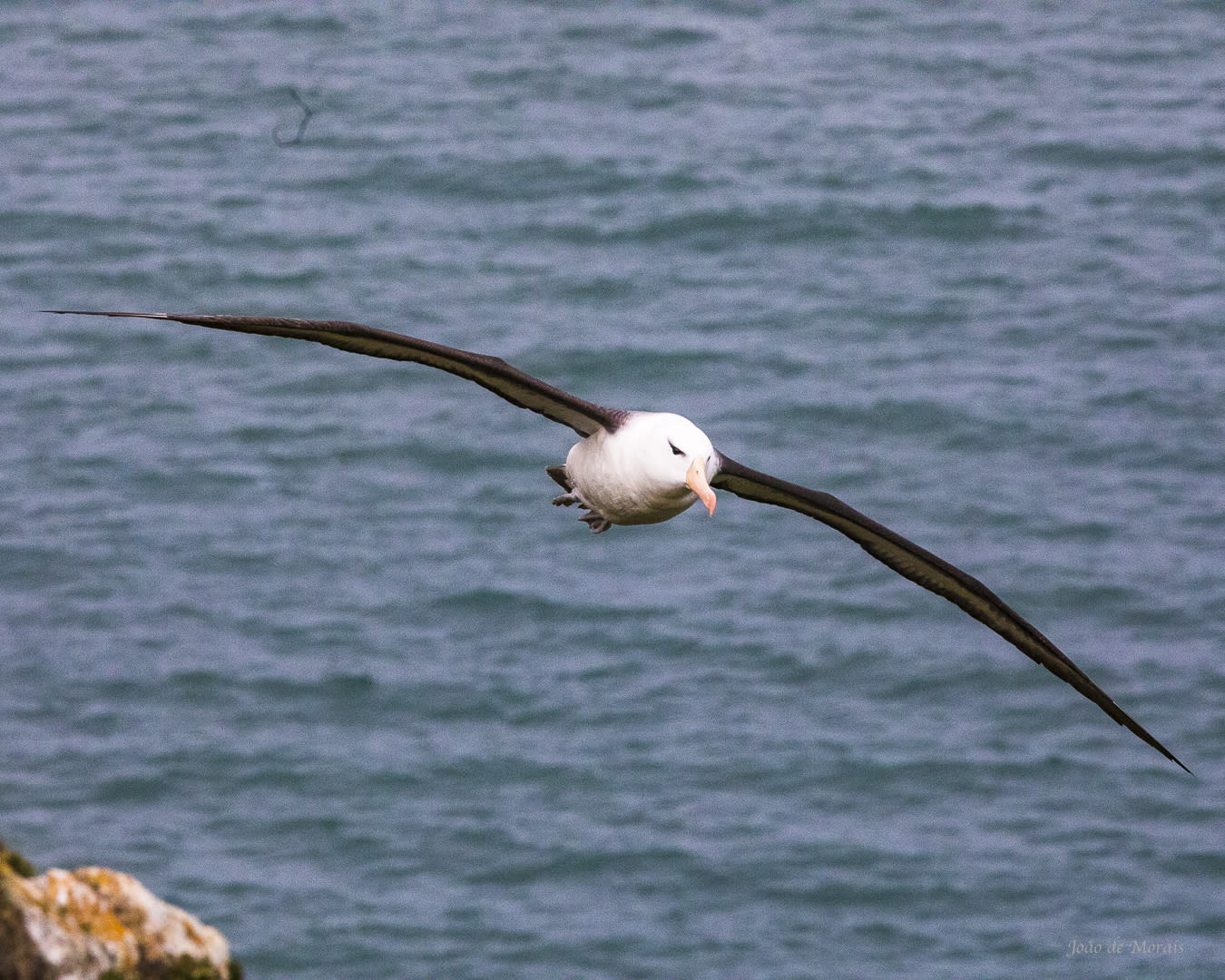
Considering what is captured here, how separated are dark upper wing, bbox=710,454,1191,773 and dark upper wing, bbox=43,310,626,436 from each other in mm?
1126

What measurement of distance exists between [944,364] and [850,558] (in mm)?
7917

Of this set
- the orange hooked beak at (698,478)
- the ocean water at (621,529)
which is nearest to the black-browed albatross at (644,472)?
the orange hooked beak at (698,478)

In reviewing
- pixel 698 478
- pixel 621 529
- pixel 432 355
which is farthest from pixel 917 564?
pixel 621 529

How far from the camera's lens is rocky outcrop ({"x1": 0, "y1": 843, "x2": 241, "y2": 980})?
962 cm

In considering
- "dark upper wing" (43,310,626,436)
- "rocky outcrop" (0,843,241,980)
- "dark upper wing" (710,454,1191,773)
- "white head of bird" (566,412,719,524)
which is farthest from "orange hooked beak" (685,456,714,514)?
"rocky outcrop" (0,843,241,980)

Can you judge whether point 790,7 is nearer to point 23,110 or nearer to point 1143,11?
point 1143,11

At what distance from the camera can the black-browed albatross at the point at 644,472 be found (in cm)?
1365

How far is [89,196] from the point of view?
6316 centimetres

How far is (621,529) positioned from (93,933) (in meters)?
41.4

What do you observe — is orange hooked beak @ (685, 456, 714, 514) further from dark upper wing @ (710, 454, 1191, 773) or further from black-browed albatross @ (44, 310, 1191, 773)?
dark upper wing @ (710, 454, 1191, 773)

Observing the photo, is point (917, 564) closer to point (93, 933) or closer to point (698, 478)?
point (698, 478)

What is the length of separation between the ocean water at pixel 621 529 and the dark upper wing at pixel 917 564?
935 inches

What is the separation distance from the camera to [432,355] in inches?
545

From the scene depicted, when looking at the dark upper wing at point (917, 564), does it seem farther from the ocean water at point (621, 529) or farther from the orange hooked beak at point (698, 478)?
the ocean water at point (621, 529)
